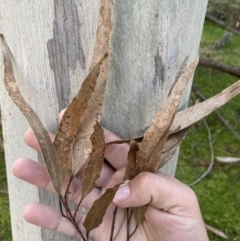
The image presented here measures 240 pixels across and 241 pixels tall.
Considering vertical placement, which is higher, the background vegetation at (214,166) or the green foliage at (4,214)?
the background vegetation at (214,166)

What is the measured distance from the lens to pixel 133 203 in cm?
84

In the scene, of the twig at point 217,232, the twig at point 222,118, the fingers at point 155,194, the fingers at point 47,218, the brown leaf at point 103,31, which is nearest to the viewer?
the brown leaf at point 103,31

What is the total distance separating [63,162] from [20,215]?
0.38m

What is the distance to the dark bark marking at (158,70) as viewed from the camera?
80 cm

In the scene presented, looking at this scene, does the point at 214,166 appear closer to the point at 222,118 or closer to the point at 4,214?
the point at 222,118

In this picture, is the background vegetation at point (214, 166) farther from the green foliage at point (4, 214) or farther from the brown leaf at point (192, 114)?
the brown leaf at point (192, 114)

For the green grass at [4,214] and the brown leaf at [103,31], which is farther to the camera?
the green grass at [4,214]

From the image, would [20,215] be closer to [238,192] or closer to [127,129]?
[127,129]

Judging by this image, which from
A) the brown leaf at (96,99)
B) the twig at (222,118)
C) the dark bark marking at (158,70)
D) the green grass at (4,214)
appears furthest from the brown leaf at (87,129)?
the twig at (222,118)

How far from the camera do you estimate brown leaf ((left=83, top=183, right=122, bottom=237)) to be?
2.56ft

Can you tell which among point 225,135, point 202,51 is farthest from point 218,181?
point 202,51

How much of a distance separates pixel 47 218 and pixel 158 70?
1.38ft

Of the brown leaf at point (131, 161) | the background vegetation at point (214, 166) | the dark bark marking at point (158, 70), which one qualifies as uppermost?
the dark bark marking at point (158, 70)

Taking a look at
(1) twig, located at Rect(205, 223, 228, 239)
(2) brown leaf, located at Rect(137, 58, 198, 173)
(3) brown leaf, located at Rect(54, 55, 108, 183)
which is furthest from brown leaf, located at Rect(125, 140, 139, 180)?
(1) twig, located at Rect(205, 223, 228, 239)
